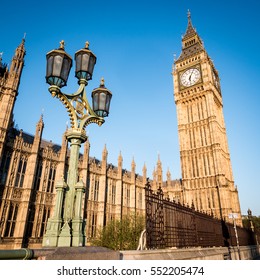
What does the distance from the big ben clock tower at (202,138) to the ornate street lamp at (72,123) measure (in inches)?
1347

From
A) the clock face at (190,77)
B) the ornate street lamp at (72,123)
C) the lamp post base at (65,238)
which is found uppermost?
the clock face at (190,77)

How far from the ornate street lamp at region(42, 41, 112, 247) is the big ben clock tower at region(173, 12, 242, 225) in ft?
112

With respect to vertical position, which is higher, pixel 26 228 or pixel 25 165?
pixel 25 165

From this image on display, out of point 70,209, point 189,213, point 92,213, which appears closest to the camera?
point 70,209

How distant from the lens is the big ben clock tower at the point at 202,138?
123ft

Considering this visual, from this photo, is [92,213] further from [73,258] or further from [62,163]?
[73,258]

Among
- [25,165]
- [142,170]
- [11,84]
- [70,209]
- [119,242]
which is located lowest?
[119,242]

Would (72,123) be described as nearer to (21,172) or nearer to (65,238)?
(65,238)

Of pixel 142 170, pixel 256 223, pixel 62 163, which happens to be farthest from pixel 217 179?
pixel 256 223

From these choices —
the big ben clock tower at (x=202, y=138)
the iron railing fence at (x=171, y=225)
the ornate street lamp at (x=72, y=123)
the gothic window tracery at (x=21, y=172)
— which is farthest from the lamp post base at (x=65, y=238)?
the big ben clock tower at (x=202, y=138)

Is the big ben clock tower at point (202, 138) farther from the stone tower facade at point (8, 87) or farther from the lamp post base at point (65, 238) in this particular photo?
the lamp post base at point (65, 238)

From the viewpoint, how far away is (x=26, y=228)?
22469 millimetres

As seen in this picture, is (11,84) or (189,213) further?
(11,84)
